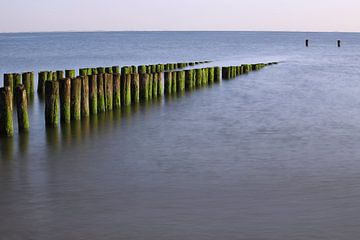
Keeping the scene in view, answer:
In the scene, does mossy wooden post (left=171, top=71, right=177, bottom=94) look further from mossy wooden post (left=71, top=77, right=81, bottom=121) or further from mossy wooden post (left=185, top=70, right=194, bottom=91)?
mossy wooden post (left=71, top=77, right=81, bottom=121)

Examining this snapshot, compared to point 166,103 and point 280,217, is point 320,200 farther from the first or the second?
point 166,103

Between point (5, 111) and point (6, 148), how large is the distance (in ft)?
2.93

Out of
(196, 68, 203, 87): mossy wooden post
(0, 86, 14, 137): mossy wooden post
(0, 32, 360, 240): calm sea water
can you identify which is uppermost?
(196, 68, 203, 87): mossy wooden post

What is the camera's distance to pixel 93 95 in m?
13.5

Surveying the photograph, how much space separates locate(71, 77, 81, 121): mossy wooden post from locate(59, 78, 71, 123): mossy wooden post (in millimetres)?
118

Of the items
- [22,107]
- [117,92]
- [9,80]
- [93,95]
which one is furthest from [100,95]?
[9,80]

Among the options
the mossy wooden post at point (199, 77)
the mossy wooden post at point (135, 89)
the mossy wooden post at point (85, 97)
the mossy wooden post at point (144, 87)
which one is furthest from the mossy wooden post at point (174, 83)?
the mossy wooden post at point (85, 97)

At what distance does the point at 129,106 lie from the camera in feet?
50.1

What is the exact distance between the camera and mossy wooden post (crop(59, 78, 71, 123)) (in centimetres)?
1223

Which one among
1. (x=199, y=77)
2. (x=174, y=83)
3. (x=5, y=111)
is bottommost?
(x=5, y=111)

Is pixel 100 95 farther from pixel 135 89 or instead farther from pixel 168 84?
pixel 168 84

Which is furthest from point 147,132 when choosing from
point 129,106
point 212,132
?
point 129,106

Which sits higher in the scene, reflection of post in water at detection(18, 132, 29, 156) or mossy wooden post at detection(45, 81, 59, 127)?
mossy wooden post at detection(45, 81, 59, 127)

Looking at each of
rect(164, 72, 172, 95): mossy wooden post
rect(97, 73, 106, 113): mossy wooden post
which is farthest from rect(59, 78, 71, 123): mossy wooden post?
rect(164, 72, 172, 95): mossy wooden post
